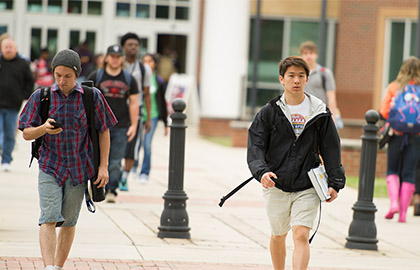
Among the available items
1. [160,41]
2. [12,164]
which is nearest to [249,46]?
[160,41]

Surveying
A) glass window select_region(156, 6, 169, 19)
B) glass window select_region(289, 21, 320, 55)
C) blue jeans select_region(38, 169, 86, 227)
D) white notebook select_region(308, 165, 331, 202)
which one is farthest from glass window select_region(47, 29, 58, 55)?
white notebook select_region(308, 165, 331, 202)

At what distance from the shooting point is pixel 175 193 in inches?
349

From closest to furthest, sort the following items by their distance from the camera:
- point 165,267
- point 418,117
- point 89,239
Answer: point 165,267 → point 89,239 → point 418,117

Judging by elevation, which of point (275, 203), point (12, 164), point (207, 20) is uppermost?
point (207, 20)

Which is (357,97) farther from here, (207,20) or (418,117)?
(418,117)

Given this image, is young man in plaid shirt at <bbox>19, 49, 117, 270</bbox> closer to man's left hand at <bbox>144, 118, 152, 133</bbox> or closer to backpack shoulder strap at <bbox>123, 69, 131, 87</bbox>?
backpack shoulder strap at <bbox>123, 69, 131, 87</bbox>

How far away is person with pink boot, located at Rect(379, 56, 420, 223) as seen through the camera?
10.4 m

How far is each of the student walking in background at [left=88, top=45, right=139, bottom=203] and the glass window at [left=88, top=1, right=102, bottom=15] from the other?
20.2 m

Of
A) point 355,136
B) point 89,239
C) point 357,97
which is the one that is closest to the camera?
point 89,239

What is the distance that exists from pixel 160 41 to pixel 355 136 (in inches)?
415

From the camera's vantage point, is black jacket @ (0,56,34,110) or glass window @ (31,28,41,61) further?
glass window @ (31,28,41,61)

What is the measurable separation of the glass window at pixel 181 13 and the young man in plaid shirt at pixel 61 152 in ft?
80.5

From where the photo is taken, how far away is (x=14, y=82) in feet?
44.1

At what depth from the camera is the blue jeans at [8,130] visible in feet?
43.8
